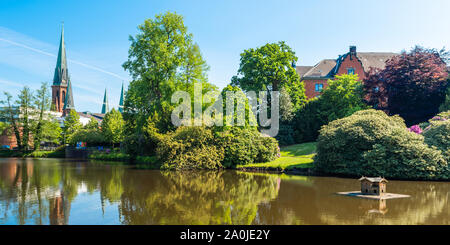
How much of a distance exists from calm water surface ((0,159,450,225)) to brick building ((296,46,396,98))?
3108cm

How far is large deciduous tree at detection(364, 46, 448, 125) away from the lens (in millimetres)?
27859

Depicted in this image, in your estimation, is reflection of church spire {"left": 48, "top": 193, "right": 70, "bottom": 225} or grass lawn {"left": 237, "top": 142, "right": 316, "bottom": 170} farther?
grass lawn {"left": 237, "top": 142, "right": 316, "bottom": 170}

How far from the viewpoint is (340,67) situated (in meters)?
46.3

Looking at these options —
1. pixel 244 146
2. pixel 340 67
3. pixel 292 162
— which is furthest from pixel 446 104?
pixel 340 67

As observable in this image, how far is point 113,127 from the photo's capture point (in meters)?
51.2

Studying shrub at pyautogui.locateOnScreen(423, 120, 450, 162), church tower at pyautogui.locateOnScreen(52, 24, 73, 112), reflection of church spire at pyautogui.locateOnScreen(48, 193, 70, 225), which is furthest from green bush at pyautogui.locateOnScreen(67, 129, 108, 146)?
church tower at pyautogui.locateOnScreen(52, 24, 73, 112)

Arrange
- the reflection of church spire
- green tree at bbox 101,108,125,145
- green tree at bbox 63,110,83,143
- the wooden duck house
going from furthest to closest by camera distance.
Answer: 1. green tree at bbox 63,110,83,143
2. green tree at bbox 101,108,125,145
3. the wooden duck house
4. the reflection of church spire

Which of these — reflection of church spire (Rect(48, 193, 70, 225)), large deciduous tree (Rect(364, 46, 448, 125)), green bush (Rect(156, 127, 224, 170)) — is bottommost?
reflection of church spire (Rect(48, 193, 70, 225))

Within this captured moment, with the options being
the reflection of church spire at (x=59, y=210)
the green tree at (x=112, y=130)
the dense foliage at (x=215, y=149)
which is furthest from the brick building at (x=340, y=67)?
the reflection of church spire at (x=59, y=210)

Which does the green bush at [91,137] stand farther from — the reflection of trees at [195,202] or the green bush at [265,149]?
the reflection of trees at [195,202]

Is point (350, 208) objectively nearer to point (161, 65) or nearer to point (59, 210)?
point (59, 210)

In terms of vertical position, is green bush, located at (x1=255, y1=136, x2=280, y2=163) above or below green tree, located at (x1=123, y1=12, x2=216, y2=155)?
below

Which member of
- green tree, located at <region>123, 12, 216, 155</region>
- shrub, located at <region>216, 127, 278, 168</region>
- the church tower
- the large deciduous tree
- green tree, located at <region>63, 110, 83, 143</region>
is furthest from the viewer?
the church tower

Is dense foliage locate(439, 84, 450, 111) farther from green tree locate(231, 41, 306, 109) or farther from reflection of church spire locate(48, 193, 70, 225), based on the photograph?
reflection of church spire locate(48, 193, 70, 225)
